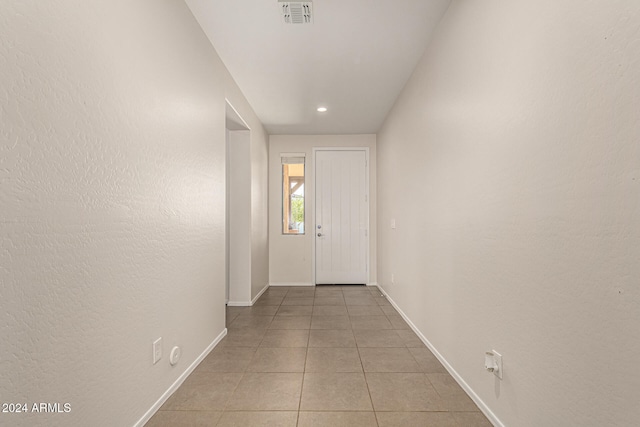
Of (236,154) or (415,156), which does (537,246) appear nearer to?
(415,156)

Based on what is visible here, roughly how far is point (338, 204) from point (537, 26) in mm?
4385

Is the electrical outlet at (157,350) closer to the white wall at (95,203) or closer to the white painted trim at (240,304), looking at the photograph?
the white wall at (95,203)

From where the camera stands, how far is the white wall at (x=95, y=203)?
1.04 meters

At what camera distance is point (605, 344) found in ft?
3.45

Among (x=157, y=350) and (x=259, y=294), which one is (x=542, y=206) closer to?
(x=157, y=350)

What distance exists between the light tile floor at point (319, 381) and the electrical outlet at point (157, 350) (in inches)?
11.6

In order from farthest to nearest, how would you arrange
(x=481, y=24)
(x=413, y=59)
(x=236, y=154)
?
(x=236, y=154) < (x=413, y=59) < (x=481, y=24)

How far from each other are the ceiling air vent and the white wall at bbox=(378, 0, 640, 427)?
978 mm

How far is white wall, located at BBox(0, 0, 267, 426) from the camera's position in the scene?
1.04 m

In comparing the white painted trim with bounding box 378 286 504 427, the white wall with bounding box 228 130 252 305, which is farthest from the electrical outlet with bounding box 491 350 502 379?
the white wall with bounding box 228 130 252 305

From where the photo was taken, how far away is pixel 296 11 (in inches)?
91.9

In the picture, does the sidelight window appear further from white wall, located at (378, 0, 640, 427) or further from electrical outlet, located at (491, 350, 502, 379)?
electrical outlet, located at (491, 350, 502, 379)

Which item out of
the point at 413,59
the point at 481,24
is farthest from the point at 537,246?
the point at 413,59

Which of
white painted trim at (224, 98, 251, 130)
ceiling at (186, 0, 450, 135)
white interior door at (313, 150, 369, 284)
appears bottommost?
white interior door at (313, 150, 369, 284)
